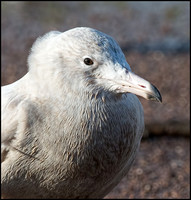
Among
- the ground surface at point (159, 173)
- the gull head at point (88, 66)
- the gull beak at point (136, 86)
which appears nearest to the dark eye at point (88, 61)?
the gull head at point (88, 66)

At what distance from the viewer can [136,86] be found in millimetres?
2250

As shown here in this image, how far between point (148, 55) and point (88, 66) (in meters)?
4.91

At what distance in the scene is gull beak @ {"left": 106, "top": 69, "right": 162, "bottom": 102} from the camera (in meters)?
2.24

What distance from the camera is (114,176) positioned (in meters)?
2.83

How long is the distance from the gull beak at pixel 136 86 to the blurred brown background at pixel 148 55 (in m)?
2.33

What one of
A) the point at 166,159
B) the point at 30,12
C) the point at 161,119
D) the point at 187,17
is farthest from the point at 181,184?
the point at 30,12

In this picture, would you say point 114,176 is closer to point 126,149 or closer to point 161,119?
point 126,149

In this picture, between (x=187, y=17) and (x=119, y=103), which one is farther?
(x=187, y=17)

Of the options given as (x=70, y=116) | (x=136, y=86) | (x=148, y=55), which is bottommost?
(x=148, y=55)

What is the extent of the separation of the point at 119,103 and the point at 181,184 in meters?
2.25

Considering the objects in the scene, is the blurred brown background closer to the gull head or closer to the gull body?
the gull body

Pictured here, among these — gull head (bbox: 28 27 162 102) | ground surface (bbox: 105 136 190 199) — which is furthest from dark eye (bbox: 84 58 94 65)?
ground surface (bbox: 105 136 190 199)

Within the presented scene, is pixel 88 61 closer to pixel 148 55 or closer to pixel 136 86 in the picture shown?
pixel 136 86

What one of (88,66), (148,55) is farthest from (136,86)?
(148,55)
